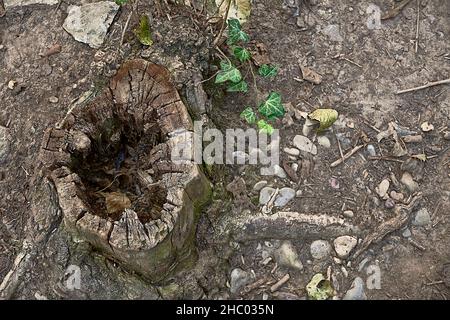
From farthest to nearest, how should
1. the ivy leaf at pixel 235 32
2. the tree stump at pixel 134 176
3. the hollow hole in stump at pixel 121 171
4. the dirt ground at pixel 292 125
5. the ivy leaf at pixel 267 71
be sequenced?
the ivy leaf at pixel 267 71, the ivy leaf at pixel 235 32, the dirt ground at pixel 292 125, the hollow hole in stump at pixel 121 171, the tree stump at pixel 134 176

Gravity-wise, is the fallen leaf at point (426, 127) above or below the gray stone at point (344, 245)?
above

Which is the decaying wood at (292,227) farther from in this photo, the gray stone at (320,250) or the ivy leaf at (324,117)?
the ivy leaf at (324,117)

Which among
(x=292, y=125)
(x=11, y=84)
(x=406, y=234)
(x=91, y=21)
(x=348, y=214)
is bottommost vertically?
(x=406, y=234)

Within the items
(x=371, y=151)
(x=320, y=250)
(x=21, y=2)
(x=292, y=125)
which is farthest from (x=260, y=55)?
(x=21, y=2)

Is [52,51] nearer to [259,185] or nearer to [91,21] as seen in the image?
[91,21]

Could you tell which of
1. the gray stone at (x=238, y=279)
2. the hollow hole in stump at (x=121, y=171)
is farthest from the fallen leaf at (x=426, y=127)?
the hollow hole in stump at (x=121, y=171)

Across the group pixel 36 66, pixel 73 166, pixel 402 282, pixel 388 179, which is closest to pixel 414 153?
pixel 388 179
